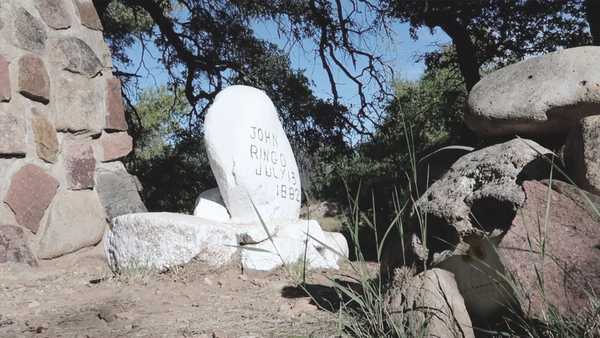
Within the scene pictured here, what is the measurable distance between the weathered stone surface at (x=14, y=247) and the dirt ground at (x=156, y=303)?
0.08 m

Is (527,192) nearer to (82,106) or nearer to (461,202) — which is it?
(461,202)

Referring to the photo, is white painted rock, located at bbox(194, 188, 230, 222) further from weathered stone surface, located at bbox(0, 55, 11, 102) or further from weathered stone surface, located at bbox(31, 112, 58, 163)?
weathered stone surface, located at bbox(0, 55, 11, 102)

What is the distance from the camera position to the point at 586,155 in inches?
81.9

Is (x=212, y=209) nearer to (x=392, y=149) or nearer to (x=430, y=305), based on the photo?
(x=430, y=305)

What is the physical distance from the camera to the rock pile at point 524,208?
5.91 ft

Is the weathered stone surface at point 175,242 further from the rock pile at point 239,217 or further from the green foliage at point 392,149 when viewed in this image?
the green foliage at point 392,149

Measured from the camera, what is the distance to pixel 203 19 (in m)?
7.80

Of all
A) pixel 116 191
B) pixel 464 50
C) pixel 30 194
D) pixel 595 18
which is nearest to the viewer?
pixel 30 194

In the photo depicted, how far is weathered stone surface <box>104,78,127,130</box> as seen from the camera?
4551mm

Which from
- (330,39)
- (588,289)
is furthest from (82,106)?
(330,39)

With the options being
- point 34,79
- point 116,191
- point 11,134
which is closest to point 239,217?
point 116,191

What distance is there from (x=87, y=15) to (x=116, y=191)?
4.76ft

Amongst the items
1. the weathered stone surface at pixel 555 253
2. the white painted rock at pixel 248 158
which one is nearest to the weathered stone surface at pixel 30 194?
the white painted rock at pixel 248 158

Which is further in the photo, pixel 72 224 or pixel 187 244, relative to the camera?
pixel 72 224
